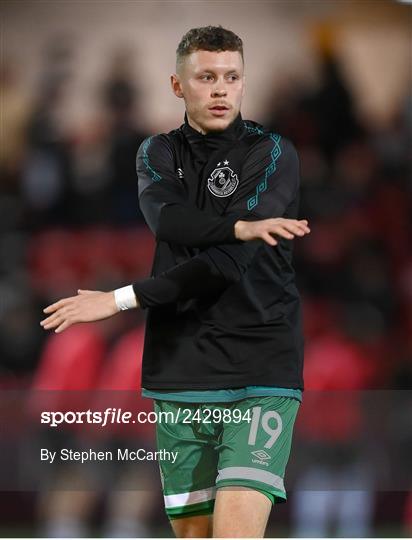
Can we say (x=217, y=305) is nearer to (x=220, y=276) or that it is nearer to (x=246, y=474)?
(x=220, y=276)

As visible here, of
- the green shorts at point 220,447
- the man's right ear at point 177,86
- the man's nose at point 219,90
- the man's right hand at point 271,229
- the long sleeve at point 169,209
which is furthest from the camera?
the man's right ear at point 177,86

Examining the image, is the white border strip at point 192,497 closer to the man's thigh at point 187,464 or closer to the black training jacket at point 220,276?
the man's thigh at point 187,464

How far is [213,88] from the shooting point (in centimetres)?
310

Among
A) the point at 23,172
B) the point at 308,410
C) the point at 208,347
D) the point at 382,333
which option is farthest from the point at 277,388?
the point at 23,172

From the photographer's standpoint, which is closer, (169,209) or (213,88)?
(169,209)

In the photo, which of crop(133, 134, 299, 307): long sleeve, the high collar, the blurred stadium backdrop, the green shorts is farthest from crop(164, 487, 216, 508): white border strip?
the blurred stadium backdrop

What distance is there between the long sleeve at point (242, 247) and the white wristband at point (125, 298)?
0.05 ft

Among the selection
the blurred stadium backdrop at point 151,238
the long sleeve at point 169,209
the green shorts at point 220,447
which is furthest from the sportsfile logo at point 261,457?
the blurred stadium backdrop at point 151,238

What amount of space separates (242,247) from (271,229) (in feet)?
0.92

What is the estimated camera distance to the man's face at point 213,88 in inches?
122

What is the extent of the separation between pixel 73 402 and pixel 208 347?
2.66m

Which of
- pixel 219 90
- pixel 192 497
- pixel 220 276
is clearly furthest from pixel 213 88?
pixel 192 497

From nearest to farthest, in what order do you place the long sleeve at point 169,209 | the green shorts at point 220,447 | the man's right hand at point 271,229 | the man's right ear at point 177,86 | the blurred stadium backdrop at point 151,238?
the man's right hand at point 271,229, the long sleeve at point 169,209, the green shorts at point 220,447, the man's right ear at point 177,86, the blurred stadium backdrop at point 151,238

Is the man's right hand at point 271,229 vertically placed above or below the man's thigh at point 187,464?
above
